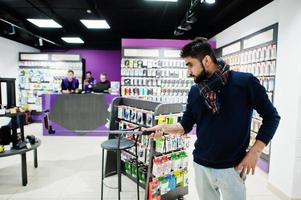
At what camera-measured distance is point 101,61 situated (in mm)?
10898

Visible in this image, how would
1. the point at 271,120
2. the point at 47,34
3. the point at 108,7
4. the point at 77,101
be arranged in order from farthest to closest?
1. the point at 47,34
2. the point at 77,101
3. the point at 108,7
4. the point at 271,120

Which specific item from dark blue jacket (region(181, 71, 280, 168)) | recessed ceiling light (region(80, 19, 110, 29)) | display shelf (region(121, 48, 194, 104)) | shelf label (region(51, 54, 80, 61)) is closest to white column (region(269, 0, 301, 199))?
dark blue jacket (region(181, 71, 280, 168))

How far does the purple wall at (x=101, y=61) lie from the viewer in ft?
35.5

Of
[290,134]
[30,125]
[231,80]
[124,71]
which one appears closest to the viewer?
[231,80]

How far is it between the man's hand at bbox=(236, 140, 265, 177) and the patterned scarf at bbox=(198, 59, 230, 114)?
27 centimetres

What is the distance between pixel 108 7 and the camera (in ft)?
18.2

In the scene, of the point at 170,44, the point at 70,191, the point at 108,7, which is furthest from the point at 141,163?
the point at 170,44

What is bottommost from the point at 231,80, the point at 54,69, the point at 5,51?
the point at 231,80

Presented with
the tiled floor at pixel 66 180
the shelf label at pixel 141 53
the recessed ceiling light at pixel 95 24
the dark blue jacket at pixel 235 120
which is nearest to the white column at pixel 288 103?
the tiled floor at pixel 66 180

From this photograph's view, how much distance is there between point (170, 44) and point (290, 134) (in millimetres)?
4831

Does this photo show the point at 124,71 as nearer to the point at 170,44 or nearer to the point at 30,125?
the point at 170,44

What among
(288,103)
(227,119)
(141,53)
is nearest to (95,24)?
(141,53)

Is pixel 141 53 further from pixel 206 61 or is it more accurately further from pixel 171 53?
pixel 206 61

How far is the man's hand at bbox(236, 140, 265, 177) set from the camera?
3.87 ft
